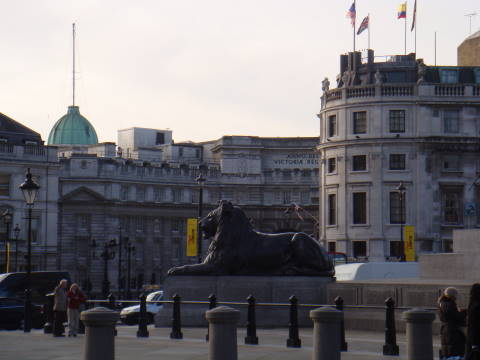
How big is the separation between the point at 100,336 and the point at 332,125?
64432 mm

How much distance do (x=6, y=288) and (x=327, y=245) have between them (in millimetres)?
41204

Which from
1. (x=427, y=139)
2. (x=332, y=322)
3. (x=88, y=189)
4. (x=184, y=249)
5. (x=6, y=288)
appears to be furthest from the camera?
(x=184, y=249)

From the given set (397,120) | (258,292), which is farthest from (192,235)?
(258,292)

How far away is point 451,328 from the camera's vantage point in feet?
58.8

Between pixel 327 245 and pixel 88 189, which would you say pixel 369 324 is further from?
pixel 88 189

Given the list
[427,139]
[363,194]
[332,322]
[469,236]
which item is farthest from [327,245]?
[332,322]

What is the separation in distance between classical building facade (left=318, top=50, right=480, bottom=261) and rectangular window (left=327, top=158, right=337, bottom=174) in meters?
1.58

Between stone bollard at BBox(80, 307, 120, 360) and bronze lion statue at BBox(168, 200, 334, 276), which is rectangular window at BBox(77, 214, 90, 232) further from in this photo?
stone bollard at BBox(80, 307, 120, 360)

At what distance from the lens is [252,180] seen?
381 ft

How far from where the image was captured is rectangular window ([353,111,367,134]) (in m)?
80.1

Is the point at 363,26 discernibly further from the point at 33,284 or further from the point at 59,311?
the point at 59,311

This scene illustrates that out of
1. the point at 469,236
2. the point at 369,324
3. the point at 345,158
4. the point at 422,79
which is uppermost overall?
the point at 422,79

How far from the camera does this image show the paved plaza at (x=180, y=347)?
22.4m

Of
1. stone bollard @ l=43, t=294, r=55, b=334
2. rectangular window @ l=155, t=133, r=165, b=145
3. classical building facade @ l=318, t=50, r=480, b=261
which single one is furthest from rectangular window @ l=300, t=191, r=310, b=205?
stone bollard @ l=43, t=294, r=55, b=334
